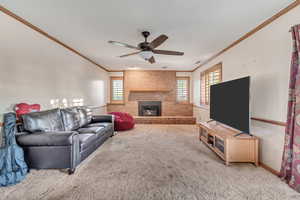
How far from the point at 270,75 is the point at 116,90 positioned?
6.00 meters

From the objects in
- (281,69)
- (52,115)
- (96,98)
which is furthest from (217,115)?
(96,98)

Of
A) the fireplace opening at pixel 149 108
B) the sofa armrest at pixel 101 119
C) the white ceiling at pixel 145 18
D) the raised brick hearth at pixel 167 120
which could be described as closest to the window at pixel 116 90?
the fireplace opening at pixel 149 108

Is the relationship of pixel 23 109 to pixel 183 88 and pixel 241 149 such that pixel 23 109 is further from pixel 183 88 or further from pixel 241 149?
pixel 183 88

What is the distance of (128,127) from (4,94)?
3.48m

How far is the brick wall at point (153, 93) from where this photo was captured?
22.1 feet

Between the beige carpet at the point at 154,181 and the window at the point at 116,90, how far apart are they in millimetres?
4354

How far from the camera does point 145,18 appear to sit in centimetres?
229

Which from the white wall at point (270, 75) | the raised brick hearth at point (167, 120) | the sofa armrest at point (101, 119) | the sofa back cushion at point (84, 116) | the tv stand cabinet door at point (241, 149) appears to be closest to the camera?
the white wall at point (270, 75)

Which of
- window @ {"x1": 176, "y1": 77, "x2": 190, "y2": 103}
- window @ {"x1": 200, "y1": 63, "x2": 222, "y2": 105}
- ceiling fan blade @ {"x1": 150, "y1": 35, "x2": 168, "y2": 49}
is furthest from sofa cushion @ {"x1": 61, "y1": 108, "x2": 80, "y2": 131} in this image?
window @ {"x1": 176, "y1": 77, "x2": 190, "y2": 103}

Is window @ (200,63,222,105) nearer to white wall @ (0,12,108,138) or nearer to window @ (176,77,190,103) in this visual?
window @ (176,77,190,103)

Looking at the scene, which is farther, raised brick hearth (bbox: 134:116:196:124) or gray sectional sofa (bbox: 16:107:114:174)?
raised brick hearth (bbox: 134:116:196:124)

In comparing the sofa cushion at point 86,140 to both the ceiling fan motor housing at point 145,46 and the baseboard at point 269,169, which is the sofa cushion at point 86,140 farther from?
the baseboard at point 269,169

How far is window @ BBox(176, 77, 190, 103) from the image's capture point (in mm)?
6930

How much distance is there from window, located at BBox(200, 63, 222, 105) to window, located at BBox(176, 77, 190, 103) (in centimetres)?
136
